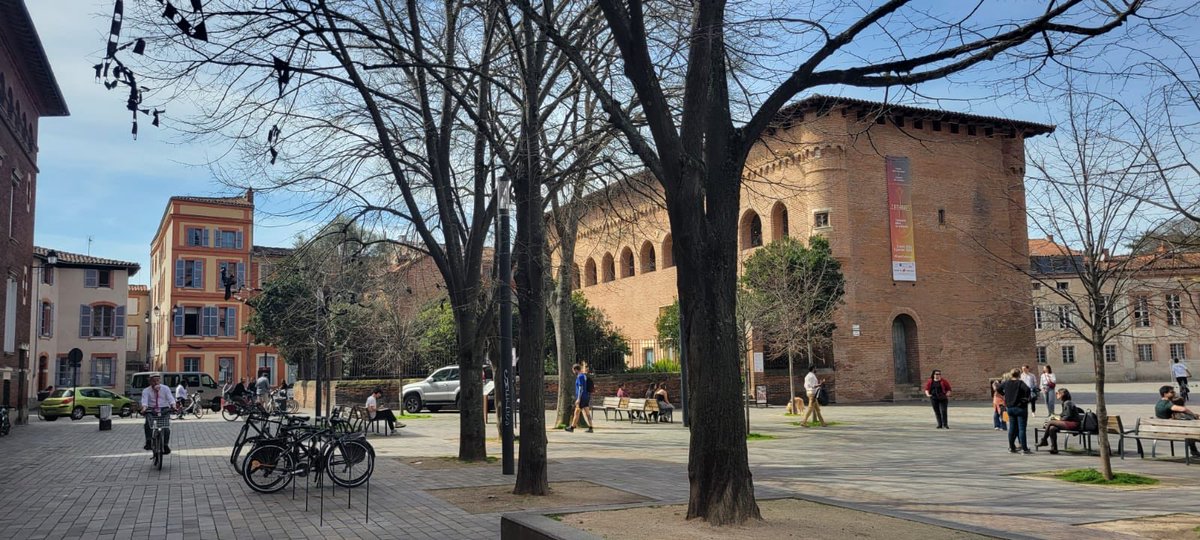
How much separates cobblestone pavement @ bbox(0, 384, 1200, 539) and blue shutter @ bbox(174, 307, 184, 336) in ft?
137

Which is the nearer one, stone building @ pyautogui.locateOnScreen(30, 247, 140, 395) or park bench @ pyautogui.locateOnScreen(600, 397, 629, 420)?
park bench @ pyautogui.locateOnScreen(600, 397, 629, 420)

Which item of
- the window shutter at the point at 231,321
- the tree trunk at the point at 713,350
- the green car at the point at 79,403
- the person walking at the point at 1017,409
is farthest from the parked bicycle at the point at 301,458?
the window shutter at the point at 231,321

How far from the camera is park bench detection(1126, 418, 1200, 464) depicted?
1398 centimetres

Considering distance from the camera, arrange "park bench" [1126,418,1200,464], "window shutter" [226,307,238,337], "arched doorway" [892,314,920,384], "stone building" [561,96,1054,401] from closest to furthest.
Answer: "park bench" [1126,418,1200,464] < "stone building" [561,96,1054,401] < "arched doorway" [892,314,920,384] < "window shutter" [226,307,238,337]

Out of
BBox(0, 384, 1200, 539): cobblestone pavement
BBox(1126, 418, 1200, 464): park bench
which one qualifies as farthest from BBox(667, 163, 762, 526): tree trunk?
BBox(1126, 418, 1200, 464): park bench

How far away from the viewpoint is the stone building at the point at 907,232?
35938 millimetres

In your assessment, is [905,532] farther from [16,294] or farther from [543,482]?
[16,294]

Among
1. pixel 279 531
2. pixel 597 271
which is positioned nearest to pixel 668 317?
pixel 597 271

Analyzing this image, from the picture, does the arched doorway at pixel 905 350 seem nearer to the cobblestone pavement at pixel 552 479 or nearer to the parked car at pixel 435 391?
the cobblestone pavement at pixel 552 479

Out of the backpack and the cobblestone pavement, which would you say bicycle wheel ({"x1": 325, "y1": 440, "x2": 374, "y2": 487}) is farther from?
the backpack

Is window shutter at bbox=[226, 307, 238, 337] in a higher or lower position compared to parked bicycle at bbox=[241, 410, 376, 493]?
higher

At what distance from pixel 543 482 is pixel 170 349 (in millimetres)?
56859

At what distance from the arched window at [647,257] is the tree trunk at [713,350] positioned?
39.1m

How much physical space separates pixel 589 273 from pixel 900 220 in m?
22.1
